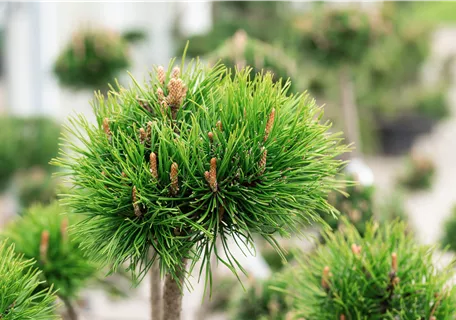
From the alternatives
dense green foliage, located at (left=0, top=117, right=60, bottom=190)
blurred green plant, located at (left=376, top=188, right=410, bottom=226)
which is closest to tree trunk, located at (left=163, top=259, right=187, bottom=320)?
blurred green plant, located at (left=376, top=188, right=410, bottom=226)

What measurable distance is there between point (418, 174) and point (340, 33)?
65 centimetres

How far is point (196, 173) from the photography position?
0.32m

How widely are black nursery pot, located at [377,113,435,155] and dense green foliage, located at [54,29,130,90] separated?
2.48 meters

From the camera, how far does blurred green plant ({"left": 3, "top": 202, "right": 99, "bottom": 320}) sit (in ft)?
1.52

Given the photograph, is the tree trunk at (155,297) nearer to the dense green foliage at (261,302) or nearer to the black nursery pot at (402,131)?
the dense green foliage at (261,302)

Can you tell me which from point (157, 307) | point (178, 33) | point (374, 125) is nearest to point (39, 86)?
point (178, 33)

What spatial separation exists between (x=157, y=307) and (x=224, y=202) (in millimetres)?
167

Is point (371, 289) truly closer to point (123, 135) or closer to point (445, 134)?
point (123, 135)

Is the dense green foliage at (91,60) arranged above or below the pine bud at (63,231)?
above

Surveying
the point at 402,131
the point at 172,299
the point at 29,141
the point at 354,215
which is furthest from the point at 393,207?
the point at 402,131

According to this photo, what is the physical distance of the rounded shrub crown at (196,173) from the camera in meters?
0.32

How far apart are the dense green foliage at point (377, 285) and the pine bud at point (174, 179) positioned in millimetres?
152

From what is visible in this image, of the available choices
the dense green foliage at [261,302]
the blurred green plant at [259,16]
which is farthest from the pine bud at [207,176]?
the blurred green plant at [259,16]

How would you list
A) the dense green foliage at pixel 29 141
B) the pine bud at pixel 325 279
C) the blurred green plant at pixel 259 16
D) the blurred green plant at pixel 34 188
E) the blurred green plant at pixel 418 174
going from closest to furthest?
the pine bud at pixel 325 279, the blurred green plant at pixel 34 188, the dense green foliage at pixel 29 141, the blurred green plant at pixel 418 174, the blurred green plant at pixel 259 16
